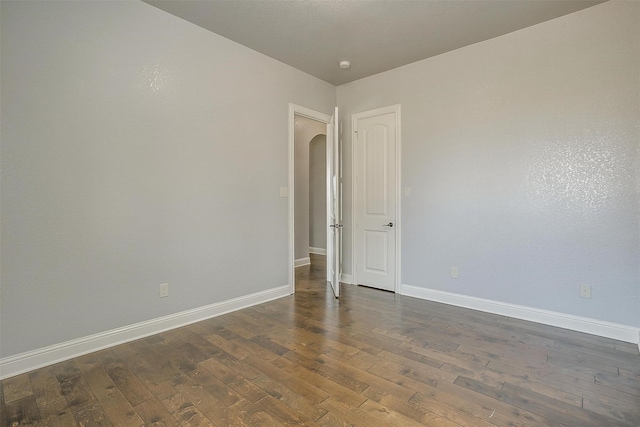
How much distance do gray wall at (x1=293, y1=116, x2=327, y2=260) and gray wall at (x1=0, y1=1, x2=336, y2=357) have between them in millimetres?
2270

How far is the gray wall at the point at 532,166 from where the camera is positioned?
2.67 meters

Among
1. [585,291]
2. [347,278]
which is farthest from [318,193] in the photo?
[585,291]

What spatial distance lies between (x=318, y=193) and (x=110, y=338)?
203 inches

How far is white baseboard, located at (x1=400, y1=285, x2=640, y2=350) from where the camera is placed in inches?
105

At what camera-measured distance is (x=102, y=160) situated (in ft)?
8.19

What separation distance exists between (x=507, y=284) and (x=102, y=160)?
3.90 meters

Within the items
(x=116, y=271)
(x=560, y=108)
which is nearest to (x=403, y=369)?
(x=116, y=271)

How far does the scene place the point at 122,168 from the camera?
2600 millimetres

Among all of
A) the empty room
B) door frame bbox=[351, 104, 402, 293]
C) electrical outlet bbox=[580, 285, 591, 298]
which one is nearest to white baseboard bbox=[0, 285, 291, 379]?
the empty room

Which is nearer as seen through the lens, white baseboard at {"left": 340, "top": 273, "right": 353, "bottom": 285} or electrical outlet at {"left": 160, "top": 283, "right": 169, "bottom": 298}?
electrical outlet at {"left": 160, "top": 283, "right": 169, "bottom": 298}

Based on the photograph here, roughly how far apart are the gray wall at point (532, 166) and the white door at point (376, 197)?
182 mm

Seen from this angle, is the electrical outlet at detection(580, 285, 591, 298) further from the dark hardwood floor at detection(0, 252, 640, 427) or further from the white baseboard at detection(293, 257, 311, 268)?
the white baseboard at detection(293, 257, 311, 268)

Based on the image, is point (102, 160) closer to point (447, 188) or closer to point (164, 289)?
point (164, 289)

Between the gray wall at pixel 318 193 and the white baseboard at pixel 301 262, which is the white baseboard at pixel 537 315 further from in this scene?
the gray wall at pixel 318 193
